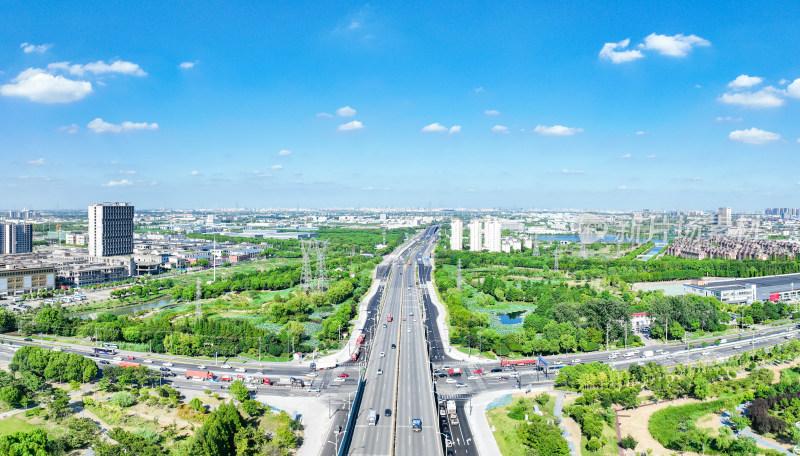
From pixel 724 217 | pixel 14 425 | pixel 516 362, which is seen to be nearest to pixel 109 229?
pixel 14 425

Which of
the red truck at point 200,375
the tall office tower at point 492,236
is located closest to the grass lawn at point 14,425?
the red truck at point 200,375

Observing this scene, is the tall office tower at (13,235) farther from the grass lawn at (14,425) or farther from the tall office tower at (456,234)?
the grass lawn at (14,425)

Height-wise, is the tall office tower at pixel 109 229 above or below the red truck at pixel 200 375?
above

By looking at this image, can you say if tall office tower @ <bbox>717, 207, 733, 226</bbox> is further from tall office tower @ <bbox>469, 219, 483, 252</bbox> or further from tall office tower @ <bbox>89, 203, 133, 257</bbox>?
tall office tower @ <bbox>89, 203, 133, 257</bbox>

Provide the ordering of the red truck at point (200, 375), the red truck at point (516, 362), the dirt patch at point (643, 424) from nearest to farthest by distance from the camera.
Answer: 1. the dirt patch at point (643, 424)
2. the red truck at point (200, 375)
3. the red truck at point (516, 362)

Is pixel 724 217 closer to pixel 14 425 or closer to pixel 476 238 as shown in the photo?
pixel 476 238
